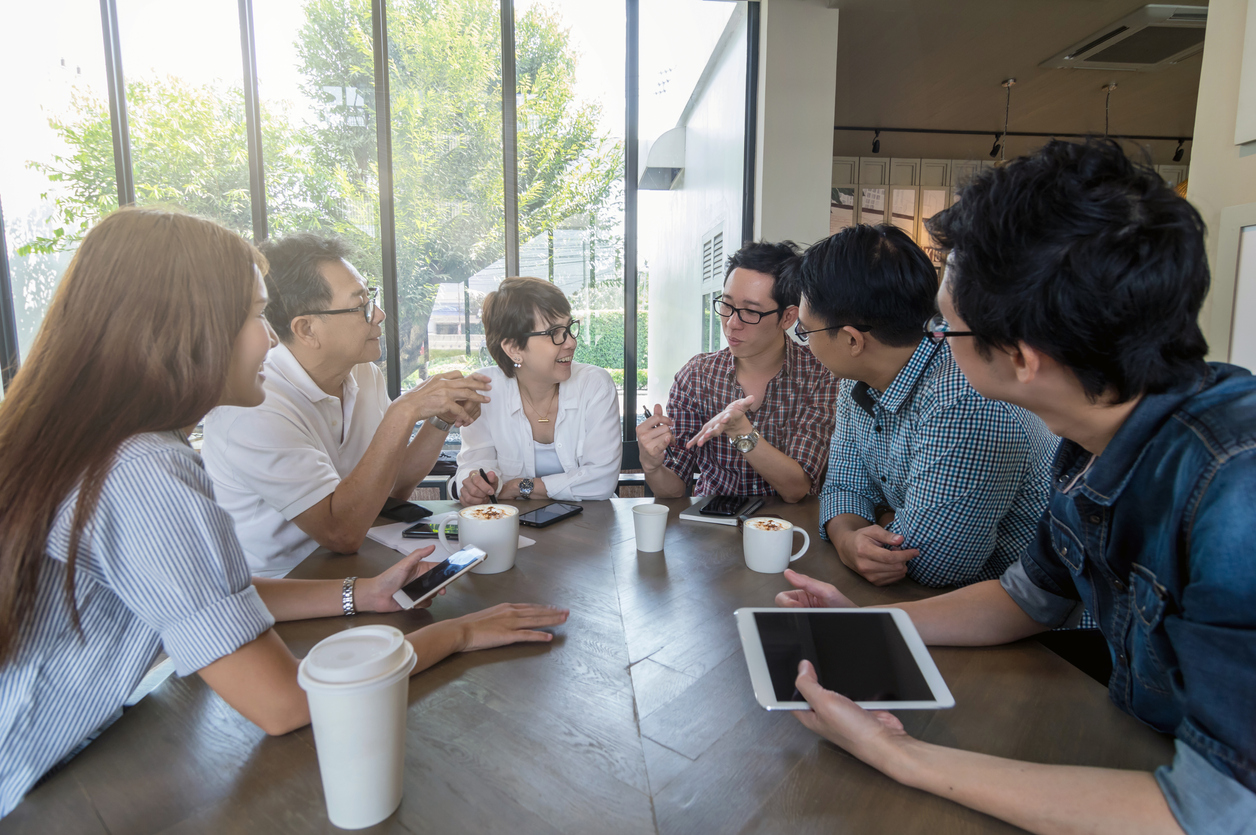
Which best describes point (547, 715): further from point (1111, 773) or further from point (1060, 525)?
point (1060, 525)

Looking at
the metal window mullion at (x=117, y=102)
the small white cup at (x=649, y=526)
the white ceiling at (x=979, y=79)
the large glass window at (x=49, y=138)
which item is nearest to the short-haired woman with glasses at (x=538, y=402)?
the small white cup at (x=649, y=526)

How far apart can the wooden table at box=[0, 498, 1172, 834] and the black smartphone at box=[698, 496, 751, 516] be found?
0.63 m

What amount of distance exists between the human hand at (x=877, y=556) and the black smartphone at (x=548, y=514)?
0.76m

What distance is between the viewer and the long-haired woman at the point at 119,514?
74 centimetres

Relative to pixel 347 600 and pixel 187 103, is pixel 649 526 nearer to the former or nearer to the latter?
pixel 347 600

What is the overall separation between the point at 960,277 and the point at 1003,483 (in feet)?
2.19

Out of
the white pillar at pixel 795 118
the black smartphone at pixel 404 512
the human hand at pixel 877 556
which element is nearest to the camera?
the human hand at pixel 877 556

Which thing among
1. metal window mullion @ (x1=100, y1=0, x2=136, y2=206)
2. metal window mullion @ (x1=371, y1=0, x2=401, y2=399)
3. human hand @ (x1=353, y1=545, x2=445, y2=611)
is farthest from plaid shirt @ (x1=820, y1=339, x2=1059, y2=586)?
metal window mullion @ (x1=100, y1=0, x2=136, y2=206)

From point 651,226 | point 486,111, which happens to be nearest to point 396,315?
point 486,111

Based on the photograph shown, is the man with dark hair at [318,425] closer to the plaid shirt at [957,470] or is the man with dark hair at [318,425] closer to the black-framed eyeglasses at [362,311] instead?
the black-framed eyeglasses at [362,311]

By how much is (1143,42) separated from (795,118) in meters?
2.60

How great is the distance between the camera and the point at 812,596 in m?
1.15

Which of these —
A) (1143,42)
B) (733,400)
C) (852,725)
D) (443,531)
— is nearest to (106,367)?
(443,531)

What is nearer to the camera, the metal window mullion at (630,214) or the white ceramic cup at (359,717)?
the white ceramic cup at (359,717)
